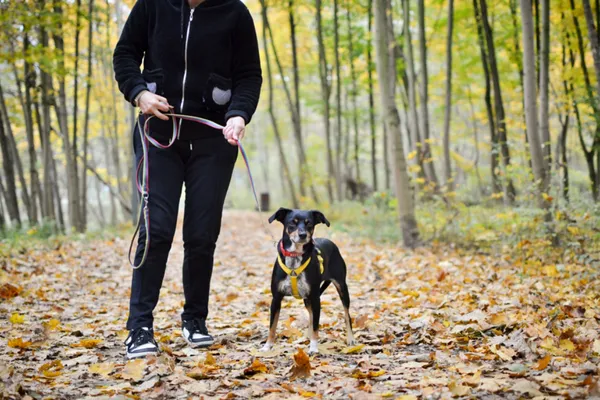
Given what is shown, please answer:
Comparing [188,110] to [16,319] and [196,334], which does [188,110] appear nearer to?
[196,334]

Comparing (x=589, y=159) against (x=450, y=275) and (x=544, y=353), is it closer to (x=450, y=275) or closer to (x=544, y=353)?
(x=450, y=275)

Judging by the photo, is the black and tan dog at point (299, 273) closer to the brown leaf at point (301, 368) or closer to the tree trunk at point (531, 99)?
the brown leaf at point (301, 368)

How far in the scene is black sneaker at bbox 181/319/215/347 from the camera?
12.3ft

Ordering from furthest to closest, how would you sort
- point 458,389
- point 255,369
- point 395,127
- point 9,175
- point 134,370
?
point 9,175 → point 395,127 → point 255,369 → point 134,370 → point 458,389

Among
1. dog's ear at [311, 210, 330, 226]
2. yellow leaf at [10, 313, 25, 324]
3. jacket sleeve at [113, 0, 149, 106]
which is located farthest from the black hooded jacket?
yellow leaf at [10, 313, 25, 324]

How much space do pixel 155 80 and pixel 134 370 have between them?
75.4 inches

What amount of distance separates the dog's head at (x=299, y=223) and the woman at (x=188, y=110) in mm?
508

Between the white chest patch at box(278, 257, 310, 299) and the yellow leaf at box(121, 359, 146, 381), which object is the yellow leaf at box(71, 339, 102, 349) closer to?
the yellow leaf at box(121, 359, 146, 381)

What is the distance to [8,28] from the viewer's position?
27.2ft

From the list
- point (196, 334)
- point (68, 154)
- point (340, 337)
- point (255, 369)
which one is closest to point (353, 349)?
point (340, 337)

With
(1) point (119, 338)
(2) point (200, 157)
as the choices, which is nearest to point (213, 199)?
(2) point (200, 157)

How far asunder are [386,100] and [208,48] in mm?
6078

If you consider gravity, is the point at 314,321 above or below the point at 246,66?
below

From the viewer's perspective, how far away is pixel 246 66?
3916 mm
